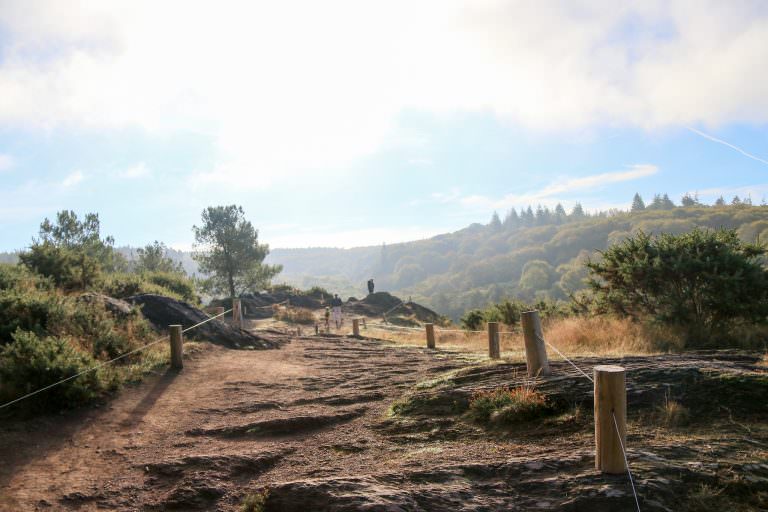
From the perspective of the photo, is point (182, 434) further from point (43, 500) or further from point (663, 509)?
point (663, 509)

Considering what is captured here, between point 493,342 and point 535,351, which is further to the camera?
point 493,342

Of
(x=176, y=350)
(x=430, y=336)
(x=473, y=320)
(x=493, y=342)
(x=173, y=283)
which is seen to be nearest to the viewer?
(x=493, y=342)

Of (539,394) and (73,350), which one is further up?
(73,350)

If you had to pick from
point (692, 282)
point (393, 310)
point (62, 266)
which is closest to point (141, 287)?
point (62, 266)

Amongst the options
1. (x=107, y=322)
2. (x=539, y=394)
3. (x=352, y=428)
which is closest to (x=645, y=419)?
(x=539, y=394)

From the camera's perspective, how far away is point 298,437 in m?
5.87

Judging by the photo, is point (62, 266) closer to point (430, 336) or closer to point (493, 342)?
point (430, 336)

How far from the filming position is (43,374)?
689 cm

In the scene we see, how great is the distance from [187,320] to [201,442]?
26.8ft

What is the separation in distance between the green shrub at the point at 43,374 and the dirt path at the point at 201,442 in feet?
1.05

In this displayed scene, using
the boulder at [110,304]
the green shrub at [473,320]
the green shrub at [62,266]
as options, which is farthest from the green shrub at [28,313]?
the green shrub at [473,320]

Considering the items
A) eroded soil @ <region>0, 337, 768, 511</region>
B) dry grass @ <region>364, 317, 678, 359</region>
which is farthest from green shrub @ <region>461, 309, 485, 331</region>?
eroded soil @ <region>0, 337, 768, 511</region>

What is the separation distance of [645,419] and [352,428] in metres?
3.30

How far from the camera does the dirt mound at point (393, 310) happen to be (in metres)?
34.5
